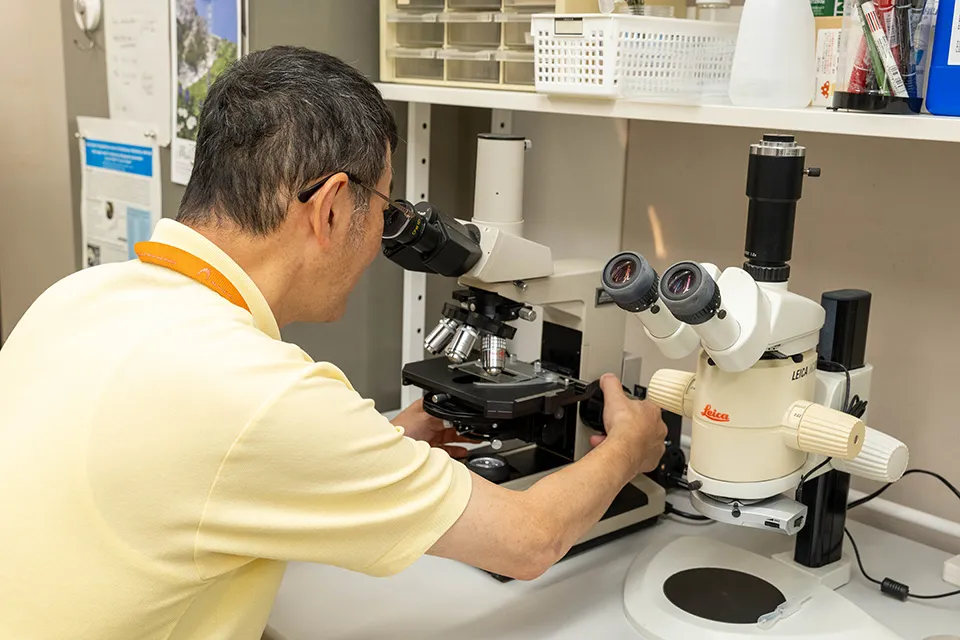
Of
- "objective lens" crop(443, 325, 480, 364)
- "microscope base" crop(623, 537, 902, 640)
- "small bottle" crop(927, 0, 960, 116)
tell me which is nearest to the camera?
"small bottle" crop(927, 0, 960, 116)

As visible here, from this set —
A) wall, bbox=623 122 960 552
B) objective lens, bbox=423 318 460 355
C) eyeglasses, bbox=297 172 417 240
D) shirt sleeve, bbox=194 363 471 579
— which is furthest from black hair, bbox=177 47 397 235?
wall, bbox=623 122 960 552

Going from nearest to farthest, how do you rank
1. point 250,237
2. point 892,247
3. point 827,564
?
point 250,237
point 827,564
point 892,247

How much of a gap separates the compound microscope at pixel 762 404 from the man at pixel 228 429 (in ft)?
0.69

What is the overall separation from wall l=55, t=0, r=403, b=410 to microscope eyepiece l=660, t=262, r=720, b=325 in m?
0.93

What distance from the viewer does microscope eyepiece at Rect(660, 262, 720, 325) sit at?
1.00 meters

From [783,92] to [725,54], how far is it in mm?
222

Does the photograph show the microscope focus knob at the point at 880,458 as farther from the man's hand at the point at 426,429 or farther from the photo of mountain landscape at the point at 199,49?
the photo of mountain landscape at the point at 199,49

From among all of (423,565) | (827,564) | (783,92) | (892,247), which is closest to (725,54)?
(783,92)

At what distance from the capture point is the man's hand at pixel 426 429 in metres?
1.59

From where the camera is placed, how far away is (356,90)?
1.14 m

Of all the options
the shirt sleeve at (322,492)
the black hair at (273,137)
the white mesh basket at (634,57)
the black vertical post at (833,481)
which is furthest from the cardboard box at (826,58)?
the shirt sleeve at (322,492)

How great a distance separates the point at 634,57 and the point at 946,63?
1.38ft

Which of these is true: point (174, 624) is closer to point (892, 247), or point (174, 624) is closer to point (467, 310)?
point (467, 310)

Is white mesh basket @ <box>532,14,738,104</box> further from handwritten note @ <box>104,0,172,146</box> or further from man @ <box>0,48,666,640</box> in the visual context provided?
handwritten note @ <box>104,0,172,146</box>
